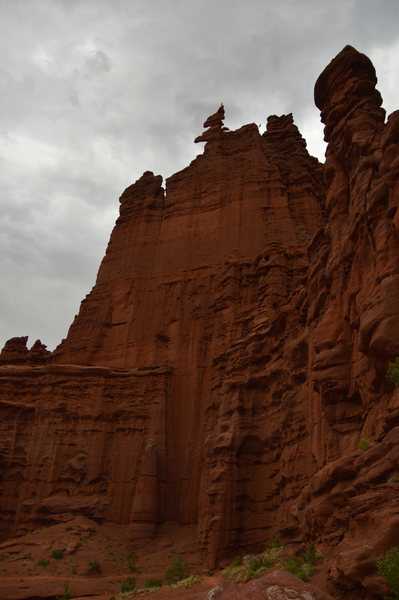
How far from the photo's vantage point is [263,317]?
113 ft

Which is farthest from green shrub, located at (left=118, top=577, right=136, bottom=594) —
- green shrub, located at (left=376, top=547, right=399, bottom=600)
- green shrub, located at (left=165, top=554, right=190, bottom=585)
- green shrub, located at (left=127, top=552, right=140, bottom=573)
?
green shrub, located at (left=376, top=547, right=399, bottom=600)

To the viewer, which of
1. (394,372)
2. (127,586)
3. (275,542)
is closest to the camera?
(394,372)

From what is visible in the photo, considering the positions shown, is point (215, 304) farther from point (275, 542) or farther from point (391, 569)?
point (391, 569)

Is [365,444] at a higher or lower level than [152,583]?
higher

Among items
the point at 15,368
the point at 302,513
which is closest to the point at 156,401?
the point at 15,368

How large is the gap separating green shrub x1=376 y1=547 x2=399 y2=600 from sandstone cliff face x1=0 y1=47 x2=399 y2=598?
22.9 inches

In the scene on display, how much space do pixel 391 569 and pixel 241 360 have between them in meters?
22.4

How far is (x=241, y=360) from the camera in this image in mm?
32656

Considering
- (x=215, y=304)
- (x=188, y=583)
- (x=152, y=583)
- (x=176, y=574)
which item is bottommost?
(x=152, y=583)

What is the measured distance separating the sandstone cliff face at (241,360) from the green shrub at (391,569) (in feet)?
Answer: 1.91

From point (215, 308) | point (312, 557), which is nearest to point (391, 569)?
point (312, 557)

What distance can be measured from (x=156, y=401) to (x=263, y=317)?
10.0m

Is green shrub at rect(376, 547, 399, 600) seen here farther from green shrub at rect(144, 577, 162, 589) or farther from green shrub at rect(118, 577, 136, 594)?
green shrub at rect(144, 577, 162, 589)

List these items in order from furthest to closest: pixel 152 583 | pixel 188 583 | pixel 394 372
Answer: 1. pixel 152 583
2. pixel 188 583
3. pixel 394 372
